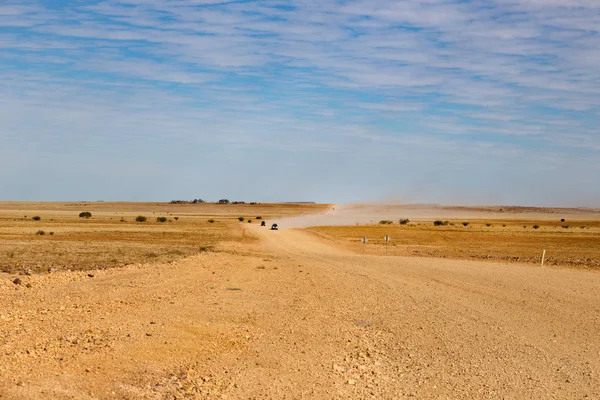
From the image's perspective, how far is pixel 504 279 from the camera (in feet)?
81.1

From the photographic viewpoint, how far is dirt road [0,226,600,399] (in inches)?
367

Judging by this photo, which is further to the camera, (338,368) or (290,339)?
(290,339)

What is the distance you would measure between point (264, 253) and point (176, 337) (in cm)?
2605

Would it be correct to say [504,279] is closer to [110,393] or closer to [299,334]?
[299,334]

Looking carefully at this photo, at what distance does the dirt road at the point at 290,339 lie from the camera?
9320mm

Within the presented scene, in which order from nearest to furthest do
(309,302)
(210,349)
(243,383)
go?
(243,383), (210,349), (309,302)

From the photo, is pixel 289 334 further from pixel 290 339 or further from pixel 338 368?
pixel 338 368

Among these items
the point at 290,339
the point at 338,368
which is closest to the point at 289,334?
the point at 290,339

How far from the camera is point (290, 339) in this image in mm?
12711

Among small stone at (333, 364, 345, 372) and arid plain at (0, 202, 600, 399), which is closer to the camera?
arid plain at (0, 202, 600, 399)

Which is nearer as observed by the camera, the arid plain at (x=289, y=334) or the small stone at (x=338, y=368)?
the arid plain at (x=289, y=334)

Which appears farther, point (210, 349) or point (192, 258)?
point (192, 258)

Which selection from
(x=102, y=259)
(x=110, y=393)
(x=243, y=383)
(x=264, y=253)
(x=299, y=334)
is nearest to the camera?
(x=110, y=393)

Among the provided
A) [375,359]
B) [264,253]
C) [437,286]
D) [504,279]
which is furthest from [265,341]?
[264,253]
